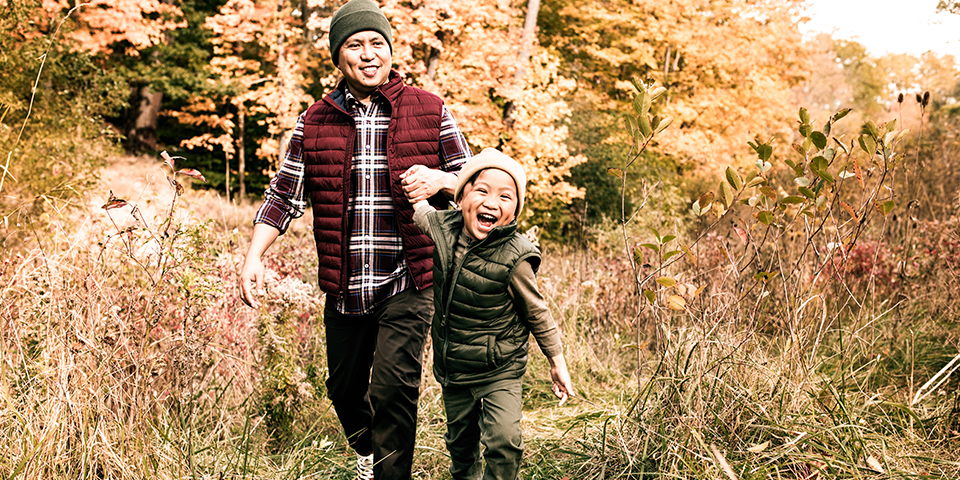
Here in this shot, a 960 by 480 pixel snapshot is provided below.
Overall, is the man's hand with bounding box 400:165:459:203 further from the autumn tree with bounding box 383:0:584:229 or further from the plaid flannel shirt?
the autumn tree with bounding box 383:0:584:229

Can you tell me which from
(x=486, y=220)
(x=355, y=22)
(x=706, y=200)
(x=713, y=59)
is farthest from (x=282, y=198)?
(x=713, y=59)

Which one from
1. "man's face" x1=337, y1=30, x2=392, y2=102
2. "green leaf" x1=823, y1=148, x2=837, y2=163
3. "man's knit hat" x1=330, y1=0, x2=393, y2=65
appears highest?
"man's knit hat" x1=330, y1=0, x2=393, y2=65

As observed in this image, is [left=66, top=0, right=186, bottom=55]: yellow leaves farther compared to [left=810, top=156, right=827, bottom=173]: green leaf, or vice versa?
[left=66, top=0, right=186, bottom=55]: yellow leaves

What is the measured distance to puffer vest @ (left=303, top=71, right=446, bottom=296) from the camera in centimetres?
244

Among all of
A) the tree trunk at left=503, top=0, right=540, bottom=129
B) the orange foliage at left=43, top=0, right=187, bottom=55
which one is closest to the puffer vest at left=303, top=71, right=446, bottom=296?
the tree trunk at left=503, top=0, right=540, bottom=129

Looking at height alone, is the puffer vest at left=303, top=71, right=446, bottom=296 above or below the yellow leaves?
below

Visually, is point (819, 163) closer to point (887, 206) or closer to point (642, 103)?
point (887, 206)

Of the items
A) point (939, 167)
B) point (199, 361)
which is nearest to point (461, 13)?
point (939, 167)

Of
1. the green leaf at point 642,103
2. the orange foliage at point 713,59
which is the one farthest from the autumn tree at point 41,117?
the orange foliage at point 713,59

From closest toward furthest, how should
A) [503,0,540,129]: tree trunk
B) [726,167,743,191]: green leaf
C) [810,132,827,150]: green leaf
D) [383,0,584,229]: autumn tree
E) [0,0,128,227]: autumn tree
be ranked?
[810,132,827,150]: green leaf, [726,167,743,191]: green leaf, [0,0,128,227]: autumn tree, [383,0,584,229]: autumn tree, [503,0,540,129]: tree trunk

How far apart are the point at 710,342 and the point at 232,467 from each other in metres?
1.95

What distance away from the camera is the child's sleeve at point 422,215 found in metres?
2.29

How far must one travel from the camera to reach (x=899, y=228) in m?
5.61

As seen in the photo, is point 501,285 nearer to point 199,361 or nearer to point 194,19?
point 199,361
